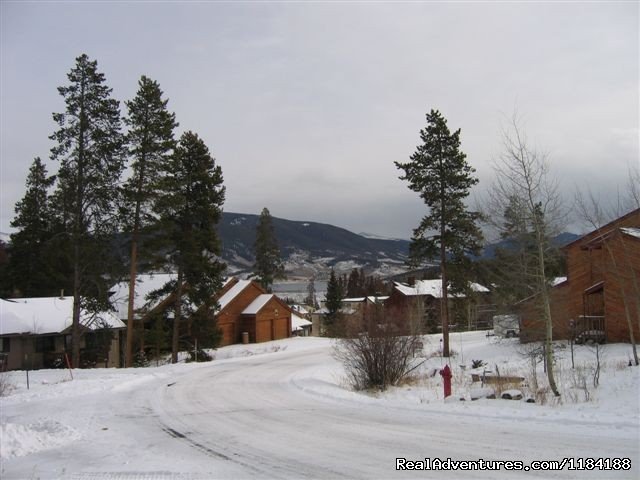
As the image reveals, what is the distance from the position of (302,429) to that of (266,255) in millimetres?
57521

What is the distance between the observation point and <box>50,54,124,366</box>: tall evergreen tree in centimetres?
2583

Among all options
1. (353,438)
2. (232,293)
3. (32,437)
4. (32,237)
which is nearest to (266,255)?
(232,293)

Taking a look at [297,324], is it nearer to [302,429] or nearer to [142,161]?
[142,161]

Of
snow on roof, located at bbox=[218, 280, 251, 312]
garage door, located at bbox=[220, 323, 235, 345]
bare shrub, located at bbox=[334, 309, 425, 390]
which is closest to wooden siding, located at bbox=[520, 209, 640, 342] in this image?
bare shrub, located at bbox=[334, 309, 425, 390]

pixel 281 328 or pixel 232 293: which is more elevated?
pixel 232 293

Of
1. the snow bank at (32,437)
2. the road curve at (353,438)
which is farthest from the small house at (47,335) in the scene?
the snow bank at (32,437)

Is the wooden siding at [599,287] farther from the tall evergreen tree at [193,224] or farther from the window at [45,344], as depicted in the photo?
the window at [45,344]

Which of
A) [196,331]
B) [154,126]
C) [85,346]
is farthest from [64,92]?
[85,346]

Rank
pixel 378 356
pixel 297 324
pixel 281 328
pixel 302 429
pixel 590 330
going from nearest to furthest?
pixel 302 429
pixel 378 356
pixel 590 330
pixel 281 328
pixel 297 324

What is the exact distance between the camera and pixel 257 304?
51.2 m

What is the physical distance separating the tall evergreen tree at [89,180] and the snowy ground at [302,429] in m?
9.45

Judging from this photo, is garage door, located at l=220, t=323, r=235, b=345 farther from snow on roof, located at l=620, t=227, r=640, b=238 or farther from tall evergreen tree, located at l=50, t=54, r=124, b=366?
snow on roof, located at l=620, t=227, r=640, b=238

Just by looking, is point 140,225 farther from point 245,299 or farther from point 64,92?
point 245,299

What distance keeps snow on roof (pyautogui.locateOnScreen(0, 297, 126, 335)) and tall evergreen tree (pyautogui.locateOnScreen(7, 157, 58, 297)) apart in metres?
11.6
